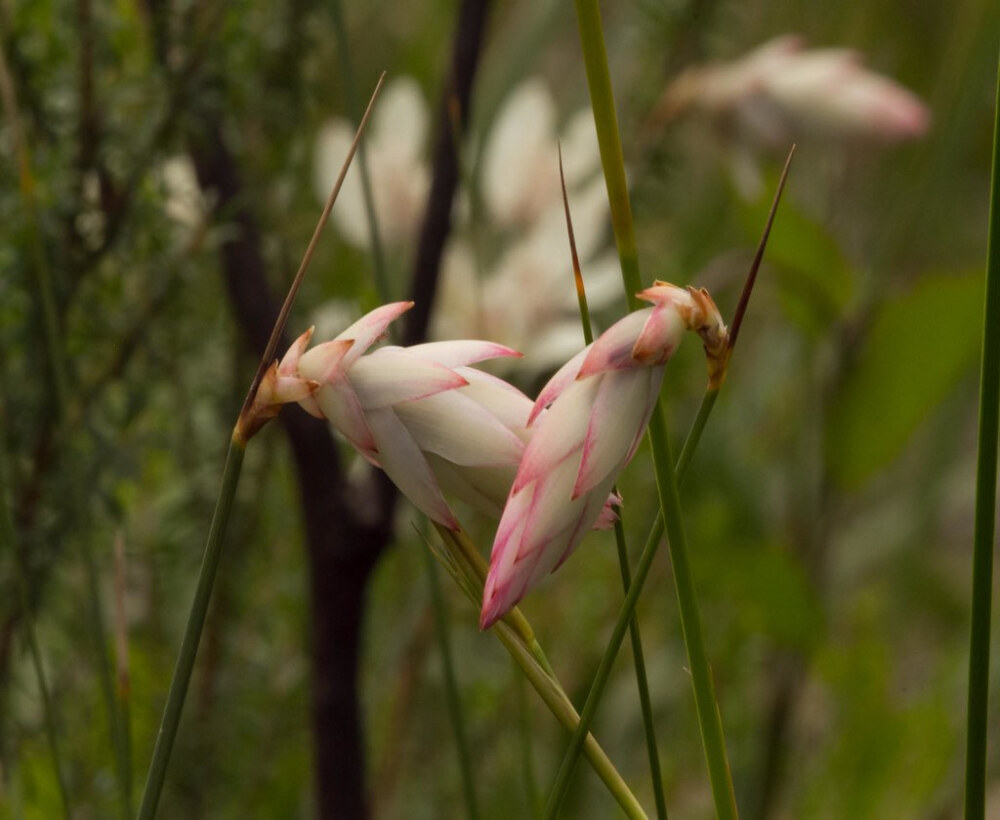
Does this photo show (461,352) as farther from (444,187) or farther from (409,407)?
(444,187)

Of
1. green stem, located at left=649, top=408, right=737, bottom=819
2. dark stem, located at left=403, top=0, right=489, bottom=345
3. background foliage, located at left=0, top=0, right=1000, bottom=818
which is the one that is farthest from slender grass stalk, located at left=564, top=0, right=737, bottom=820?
dark stem, located at left=403, top=0, right=489, bottom=345

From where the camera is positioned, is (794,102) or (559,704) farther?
(794,102)

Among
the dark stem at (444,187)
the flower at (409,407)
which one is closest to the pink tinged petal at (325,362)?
the flower at (409,407)

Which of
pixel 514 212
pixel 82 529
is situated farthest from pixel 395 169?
pixel 82 529

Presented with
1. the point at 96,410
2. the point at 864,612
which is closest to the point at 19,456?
the point at 96,410

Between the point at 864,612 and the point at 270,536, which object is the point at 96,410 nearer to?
the point at 270,536

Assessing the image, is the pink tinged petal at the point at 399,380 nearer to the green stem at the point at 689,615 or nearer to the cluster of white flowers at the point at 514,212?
the green stem at the point at 689,615
